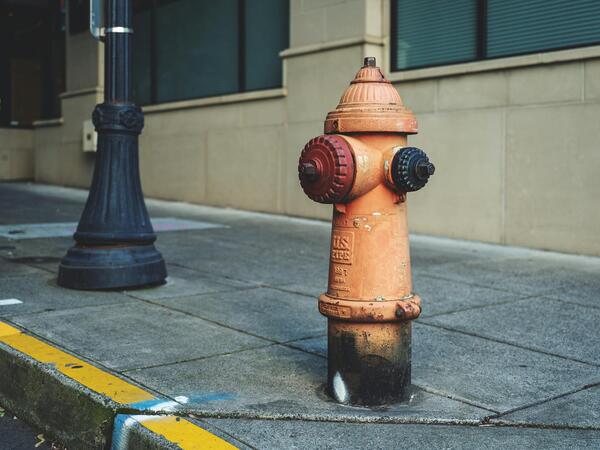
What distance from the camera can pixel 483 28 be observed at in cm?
907

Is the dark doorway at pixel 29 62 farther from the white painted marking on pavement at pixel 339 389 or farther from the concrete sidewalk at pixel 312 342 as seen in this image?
the white painted marking on pavement at pixel 339 389

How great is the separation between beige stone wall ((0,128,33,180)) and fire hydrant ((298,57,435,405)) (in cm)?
1672

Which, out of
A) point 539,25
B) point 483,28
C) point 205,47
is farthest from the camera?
point 205,47

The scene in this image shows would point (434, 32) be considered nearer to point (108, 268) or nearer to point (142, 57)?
point (108, 268)

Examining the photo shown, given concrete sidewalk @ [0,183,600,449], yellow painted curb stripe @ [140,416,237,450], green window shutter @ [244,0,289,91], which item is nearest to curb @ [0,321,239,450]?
yellow painted curb stripe @ [140,416,237,450]

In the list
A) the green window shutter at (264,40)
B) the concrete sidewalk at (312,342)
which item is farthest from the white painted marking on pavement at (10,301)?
the green window shutter at (264,40)

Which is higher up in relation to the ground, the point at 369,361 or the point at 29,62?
the point at 29,62

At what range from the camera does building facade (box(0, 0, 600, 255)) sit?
8.20m

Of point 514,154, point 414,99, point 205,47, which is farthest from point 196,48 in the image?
point 514,154

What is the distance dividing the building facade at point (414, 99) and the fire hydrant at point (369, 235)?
5282 mm

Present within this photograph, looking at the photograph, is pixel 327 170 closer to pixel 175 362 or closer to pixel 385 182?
pixel 385 182

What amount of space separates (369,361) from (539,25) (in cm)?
635

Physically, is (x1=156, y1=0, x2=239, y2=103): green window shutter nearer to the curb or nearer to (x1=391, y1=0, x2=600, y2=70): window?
(x1=391, y1=0, x2=600, y2=70): window

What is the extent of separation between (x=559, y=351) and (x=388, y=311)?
1521 millimetres
